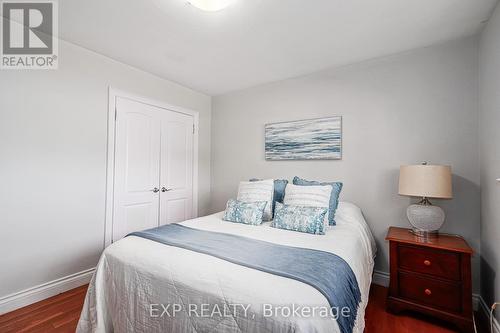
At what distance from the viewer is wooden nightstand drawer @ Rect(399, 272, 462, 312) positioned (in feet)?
5.87

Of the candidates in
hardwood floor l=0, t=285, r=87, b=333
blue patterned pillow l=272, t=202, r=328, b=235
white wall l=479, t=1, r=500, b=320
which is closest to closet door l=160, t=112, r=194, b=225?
hardwood floor l=0, t=285, r=87, b=333

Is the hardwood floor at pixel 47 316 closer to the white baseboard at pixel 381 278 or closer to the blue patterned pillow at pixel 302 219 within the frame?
the blue patterned pillow at pixel 302 219

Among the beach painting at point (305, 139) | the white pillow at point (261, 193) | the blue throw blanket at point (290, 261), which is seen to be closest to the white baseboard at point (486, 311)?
the blue throw blanket at point (290, 261)

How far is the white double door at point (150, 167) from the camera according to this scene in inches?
109

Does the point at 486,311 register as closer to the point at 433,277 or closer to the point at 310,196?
the point at 433,277

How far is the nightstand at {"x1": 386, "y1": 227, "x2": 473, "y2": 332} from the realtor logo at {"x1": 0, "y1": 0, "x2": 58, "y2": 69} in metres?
3.49

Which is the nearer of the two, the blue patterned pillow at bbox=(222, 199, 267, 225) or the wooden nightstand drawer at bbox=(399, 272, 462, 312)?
the wooden nightstand drawer at bbox=(399, 272, 462, 312)

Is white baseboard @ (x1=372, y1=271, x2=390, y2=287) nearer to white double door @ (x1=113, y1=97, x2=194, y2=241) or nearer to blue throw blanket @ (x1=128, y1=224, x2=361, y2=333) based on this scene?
blue throw blanket @ (x1=128, y1=224, x2=361, y2=333)

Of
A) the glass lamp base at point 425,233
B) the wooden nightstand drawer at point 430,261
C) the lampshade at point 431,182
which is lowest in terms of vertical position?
the wooden nightstand drawer at point 430,261

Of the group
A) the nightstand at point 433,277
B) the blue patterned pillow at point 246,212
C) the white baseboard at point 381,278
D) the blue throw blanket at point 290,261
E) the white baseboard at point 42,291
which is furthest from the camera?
the white baseboard at point 381,278

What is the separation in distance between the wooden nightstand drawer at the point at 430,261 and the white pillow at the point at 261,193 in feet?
4.03

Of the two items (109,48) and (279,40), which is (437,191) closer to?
(279,40)

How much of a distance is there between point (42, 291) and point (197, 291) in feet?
6.54

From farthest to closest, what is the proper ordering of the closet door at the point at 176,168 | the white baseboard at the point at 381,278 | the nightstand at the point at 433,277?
the closet door at the point at 176,168
the white baseboard at the point at 381,278
the nightstand at the point at 433,277
